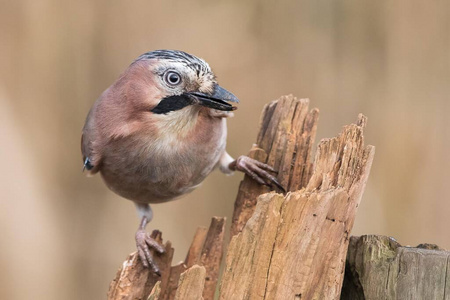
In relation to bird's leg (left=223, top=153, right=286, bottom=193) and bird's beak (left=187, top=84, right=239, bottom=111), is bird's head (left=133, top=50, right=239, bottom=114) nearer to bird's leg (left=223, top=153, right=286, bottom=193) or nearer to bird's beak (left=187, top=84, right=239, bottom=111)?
bird's beak (left=187, top=84, right=239, bottom=111)

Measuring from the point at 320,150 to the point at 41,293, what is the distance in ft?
9.56

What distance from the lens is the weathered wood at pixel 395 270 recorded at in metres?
2.27

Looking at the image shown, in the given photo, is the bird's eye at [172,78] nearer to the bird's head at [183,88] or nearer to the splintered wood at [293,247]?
the bird's head at [183,88]

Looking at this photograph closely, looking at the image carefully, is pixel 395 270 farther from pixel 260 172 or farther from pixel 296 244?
pixel 260 172

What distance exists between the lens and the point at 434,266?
227 cm

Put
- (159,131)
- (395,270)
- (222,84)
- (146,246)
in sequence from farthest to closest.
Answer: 1. (222,84)
2. (146,246)
3. (159,131)
4. (395,270)

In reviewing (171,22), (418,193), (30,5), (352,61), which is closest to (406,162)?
(418,193)

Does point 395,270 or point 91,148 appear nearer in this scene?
point 395,270

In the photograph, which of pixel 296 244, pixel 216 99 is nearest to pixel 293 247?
pixel 296 244

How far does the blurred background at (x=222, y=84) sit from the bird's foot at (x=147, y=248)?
3.83ft

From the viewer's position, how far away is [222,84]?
16.0 ft

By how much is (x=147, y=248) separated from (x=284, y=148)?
0.89m

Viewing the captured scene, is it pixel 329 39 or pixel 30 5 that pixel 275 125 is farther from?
pixel 30 5

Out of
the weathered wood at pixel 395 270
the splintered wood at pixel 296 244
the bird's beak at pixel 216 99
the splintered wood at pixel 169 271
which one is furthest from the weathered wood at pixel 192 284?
the bird's beak at pixel 216 99
